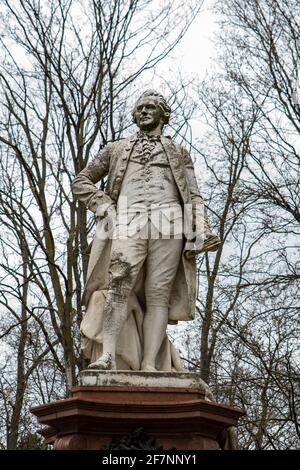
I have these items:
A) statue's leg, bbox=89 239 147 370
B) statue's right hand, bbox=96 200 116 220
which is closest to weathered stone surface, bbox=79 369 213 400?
statue's leg, bbox=89 239 147 370

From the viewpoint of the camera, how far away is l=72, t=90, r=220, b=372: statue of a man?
8328mm

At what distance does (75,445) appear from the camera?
7.50 meters

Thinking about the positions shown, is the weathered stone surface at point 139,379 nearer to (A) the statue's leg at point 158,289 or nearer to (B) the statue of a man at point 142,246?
(B) the statue of a man at point 142,246

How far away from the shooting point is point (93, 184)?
911 centimetres

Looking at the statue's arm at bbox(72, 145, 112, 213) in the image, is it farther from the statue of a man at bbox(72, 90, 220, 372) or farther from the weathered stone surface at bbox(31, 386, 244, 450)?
the weathered stone surface at bbox(31, 386, 244, 450)

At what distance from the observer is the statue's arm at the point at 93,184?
8.91 m

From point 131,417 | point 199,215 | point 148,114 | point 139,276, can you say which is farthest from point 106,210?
point 131,417

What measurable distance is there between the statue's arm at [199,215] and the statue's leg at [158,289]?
0.76 ft

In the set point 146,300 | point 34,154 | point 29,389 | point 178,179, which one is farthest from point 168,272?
point 29,389

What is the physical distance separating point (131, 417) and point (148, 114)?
2.94 m

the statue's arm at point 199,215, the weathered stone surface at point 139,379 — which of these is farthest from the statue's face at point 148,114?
the weathered stone surface at point 139,379

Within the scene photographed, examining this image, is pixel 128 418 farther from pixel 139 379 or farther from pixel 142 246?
pixel 142 246

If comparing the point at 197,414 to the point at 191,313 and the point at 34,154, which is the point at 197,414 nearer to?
the point at 191,313

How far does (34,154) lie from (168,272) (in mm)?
8909
